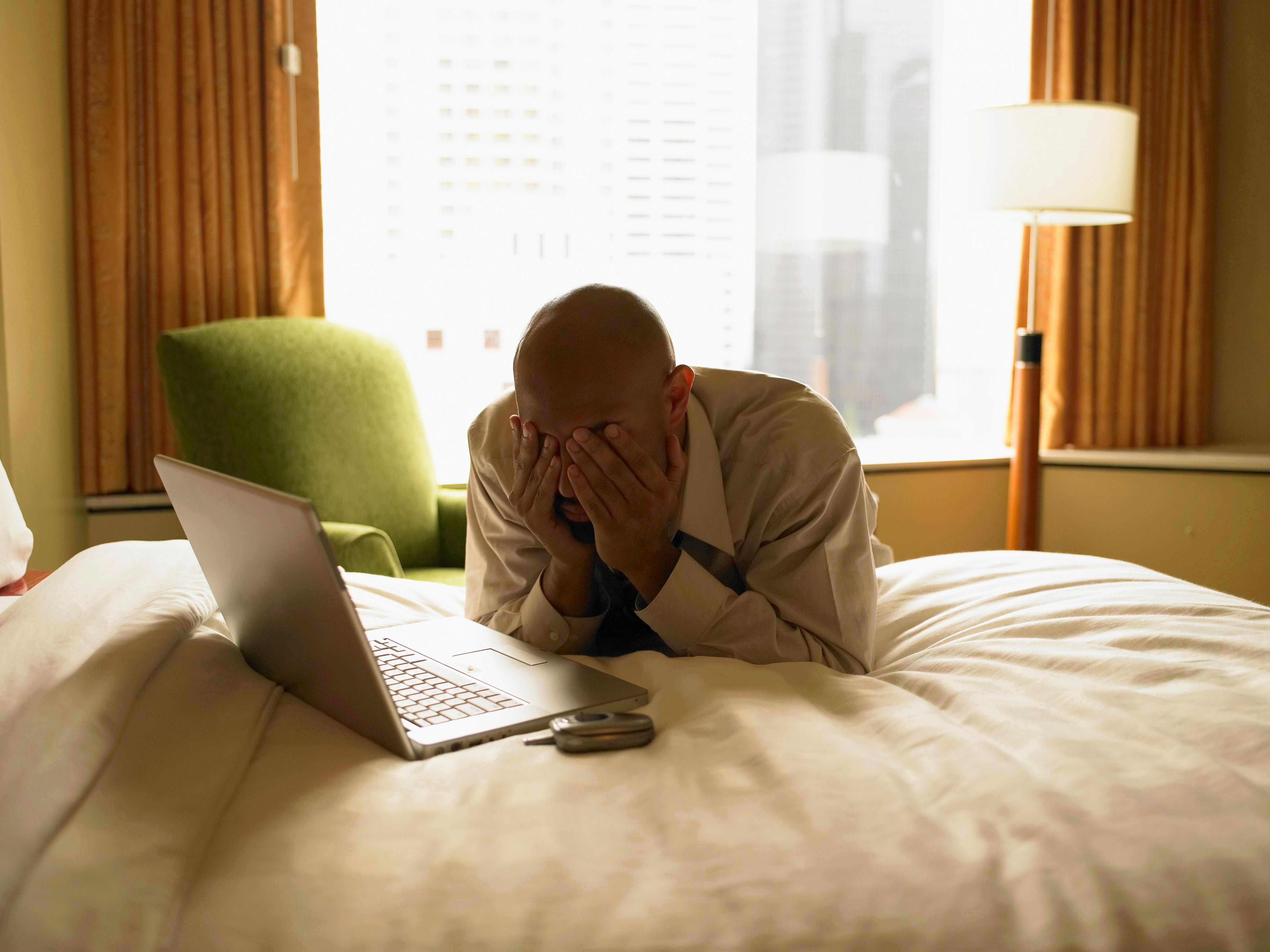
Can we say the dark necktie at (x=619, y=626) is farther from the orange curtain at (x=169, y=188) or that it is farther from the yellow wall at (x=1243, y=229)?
the yellow wall at (x=1243, y=229)

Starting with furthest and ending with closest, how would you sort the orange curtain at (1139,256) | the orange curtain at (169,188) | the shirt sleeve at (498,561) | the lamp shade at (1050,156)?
the orange curtain at (1139,256) → the lamp shade at (1050,156) → the orange curtain at (169,188) → the shirt sleeve at (498,561)

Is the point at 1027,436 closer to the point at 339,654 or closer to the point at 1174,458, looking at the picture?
the point at 1174,458

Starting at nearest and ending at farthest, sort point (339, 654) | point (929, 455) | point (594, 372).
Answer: point (339, 654), point (594, 372), point (929, 455)

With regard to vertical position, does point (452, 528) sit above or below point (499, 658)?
below

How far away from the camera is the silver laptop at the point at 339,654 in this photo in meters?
0.86

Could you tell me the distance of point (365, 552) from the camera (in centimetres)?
233

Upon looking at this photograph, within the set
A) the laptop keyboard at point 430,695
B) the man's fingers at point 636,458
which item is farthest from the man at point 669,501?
the laptop keyboard at point 430,695

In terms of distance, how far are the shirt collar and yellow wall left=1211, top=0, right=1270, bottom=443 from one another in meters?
3.29

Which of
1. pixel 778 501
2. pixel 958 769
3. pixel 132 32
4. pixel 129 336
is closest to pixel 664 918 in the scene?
pixel 958 769

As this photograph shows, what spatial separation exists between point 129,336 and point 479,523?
1.90m

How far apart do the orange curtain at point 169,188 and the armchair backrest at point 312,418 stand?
7.4 inches

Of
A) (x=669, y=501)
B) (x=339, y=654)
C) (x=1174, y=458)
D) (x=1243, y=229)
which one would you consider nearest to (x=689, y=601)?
(x=669, y=501)

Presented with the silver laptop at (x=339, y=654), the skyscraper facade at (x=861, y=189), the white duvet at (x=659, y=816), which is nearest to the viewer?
the white duvet at (x=659, y=816)

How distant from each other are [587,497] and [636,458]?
80 mm
